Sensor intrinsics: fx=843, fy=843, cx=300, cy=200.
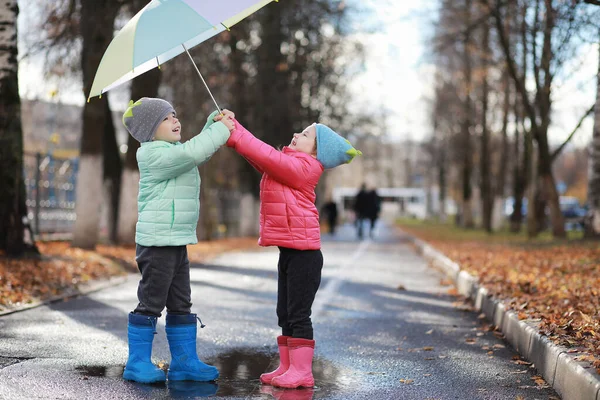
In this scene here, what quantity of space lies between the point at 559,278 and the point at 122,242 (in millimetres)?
10605

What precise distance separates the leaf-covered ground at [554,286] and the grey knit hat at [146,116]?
301 cm

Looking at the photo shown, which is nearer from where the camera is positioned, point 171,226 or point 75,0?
point 171,226

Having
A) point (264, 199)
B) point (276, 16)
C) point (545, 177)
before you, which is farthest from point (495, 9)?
point (264, 199)

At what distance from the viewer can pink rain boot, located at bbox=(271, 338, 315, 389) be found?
522 cm

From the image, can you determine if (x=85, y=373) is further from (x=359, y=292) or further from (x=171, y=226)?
(x=359, y=292)

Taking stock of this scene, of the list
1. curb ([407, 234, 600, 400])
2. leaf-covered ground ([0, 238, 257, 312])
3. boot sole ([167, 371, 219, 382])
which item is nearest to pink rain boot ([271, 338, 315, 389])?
boot sole ([167, 371, 219, 382])

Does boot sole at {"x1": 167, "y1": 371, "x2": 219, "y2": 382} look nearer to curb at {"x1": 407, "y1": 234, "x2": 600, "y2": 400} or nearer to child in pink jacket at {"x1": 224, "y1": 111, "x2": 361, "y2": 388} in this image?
child in pink jacket at {"x1": 224, "y1": 111, "x2": 361, "y2": 388}

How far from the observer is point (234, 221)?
4159cm

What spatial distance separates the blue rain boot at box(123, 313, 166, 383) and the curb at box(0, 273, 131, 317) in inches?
130

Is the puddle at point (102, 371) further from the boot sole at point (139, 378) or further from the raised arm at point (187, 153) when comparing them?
the raised arm at point (187, 153)

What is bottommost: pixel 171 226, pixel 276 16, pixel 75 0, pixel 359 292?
pixel 359 292

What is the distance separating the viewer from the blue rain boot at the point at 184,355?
5.35m

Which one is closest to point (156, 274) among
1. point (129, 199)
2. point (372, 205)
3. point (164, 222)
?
point (164, 222)

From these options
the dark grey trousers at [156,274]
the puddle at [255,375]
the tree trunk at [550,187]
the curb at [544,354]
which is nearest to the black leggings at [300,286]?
the puddle at [255,375]
